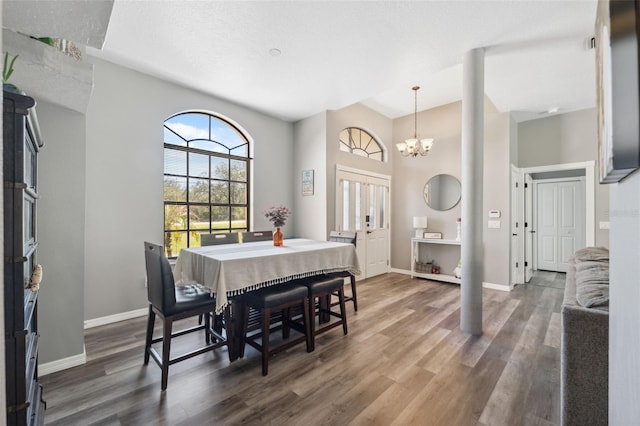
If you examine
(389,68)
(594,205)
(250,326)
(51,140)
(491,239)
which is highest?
(389,68)

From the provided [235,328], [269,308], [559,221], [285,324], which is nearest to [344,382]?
[269,308]

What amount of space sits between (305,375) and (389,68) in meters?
3.23

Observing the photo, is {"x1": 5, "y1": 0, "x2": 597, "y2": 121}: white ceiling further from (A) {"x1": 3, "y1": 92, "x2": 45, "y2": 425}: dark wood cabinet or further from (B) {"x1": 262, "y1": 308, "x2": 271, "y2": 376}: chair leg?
(B) {"x1": 262, "y1": 308, "x2": 271, "y2": 376}: chair leg

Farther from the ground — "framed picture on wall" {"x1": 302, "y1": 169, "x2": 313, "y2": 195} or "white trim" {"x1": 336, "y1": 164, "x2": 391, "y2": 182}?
"white trim" {"x1": 336, "y1": 164, "x2": 391, "y2": 182}

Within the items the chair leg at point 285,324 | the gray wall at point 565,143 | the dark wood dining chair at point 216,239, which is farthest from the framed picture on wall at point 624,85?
the gray wall at point 565,143

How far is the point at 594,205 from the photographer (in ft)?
14.3

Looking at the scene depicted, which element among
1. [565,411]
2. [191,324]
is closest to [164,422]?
[191,324]

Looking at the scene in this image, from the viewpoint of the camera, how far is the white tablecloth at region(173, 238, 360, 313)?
2109 mm

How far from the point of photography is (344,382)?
2031mm

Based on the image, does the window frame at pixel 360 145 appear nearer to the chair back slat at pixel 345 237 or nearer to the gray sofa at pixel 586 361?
the chair back slat at pixel 345 237

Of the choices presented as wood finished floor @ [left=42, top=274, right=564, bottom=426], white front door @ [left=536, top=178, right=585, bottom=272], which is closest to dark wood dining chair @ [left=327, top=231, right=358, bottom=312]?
wood finished floor @ [left=42, top=274, right=564, bottom=426]

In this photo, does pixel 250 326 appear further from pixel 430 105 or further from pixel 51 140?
pixel 430 105

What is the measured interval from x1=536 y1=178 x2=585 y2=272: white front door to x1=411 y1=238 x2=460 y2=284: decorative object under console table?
271cm

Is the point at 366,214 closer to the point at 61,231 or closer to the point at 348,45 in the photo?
the point at 348,45
